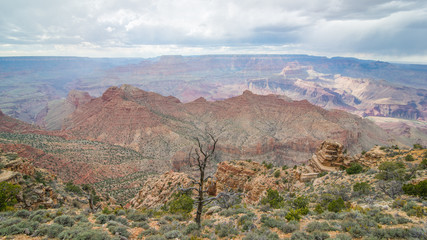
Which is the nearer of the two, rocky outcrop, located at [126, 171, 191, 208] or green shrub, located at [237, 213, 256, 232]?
green shrub, located at [237, 213, 256, 232]

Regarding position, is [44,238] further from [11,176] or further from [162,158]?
[162,158]

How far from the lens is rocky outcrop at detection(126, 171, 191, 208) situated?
33.6 m

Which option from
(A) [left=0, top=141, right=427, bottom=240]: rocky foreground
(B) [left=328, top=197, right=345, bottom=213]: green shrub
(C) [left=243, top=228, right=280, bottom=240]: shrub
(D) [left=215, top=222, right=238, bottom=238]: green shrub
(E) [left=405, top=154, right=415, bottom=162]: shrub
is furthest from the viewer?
(E) [left=405, top=154, right=415, bottom=162]: shrub

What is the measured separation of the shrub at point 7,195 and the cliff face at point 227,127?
53123 mm

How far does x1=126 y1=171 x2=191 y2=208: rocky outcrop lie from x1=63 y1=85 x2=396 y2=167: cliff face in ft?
113

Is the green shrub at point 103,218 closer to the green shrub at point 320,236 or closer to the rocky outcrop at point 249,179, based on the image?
the green shrub at point 320,236

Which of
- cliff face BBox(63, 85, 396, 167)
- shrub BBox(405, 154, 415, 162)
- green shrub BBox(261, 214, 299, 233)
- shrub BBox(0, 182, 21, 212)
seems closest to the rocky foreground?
green shrub BBox(261, 214, 299, 233)

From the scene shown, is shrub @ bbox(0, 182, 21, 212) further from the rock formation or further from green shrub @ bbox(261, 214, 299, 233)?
Result: the rock formation

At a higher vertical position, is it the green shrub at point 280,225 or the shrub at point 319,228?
the shrub at point 319,228

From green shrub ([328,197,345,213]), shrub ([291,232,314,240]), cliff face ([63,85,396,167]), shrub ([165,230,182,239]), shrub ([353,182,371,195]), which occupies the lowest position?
cliff face ([63,85,396,167])

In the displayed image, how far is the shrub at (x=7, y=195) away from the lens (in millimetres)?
16484

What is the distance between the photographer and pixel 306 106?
117 m

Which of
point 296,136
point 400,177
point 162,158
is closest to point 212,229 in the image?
A: point 400,177

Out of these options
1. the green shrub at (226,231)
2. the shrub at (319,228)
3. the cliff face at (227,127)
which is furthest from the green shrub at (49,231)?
the cliff face at (227,127)
